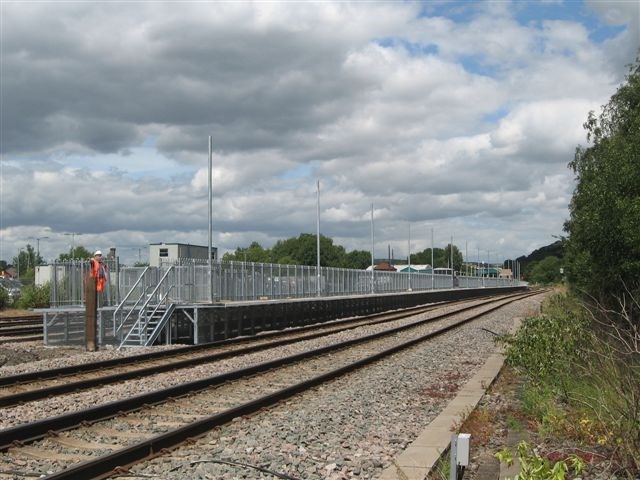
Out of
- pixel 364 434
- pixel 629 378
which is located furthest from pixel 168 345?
pixel 629 378

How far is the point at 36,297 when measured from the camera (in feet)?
155

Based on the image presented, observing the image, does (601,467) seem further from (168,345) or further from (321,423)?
(168,345)

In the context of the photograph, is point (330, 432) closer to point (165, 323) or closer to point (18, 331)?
point (165, 323)

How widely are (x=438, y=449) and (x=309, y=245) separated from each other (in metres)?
171

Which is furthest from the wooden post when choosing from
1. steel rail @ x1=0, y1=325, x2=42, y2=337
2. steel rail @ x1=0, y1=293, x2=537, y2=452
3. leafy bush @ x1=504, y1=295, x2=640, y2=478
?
leafy bush @ x1=504, y1=295, x2=640, y2=478

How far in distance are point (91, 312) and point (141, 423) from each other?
1149 centimetres

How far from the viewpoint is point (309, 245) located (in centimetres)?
17975

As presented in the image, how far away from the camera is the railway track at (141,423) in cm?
825

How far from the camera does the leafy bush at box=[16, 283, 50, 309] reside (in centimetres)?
4688

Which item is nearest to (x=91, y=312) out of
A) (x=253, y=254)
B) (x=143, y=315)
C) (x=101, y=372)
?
(x=143, y=315)

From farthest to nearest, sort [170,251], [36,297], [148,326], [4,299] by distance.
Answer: [4,299] → [36,297] → [170,251] → [148,326]

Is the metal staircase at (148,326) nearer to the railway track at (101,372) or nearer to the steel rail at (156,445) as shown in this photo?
the railway track at (101,372)

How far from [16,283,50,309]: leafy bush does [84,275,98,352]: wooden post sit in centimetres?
2635

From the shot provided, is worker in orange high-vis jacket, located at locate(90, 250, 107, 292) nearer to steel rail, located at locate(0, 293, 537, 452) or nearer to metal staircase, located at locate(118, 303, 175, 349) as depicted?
metal staircase, located at locate(118, 303, 175, 349)
